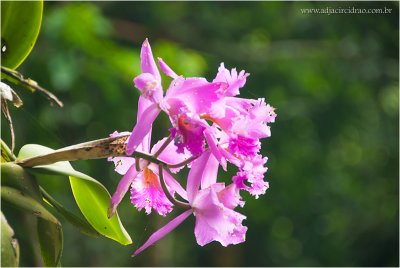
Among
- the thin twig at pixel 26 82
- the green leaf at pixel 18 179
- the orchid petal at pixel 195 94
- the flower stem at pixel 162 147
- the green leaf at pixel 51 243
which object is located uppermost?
the thin twig at pixel 26 82

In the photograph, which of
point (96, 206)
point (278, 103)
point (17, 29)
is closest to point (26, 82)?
point (17, 29)

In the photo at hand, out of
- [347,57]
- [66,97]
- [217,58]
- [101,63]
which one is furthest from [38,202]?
[347,57]

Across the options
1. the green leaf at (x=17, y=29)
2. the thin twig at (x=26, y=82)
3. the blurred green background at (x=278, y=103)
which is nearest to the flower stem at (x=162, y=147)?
the thin twig at (x=26, y=82)

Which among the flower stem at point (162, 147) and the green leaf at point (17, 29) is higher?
the green leaf at point (17, 29)

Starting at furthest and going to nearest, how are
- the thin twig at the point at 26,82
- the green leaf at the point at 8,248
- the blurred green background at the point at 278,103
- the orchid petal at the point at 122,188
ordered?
the blurred green background at the point at 278,103 < the thin twig at the point at 26,82 < the orchid petal at the point at 122,188 < the green leaf at the point at 8,248

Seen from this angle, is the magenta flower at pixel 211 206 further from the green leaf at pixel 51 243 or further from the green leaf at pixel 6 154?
the green leaf at pixel 6 154

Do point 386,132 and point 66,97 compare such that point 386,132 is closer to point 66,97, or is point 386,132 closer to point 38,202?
point 66,97

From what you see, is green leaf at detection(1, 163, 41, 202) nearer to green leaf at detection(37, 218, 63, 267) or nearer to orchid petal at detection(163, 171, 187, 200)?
green leaf at detection(37, 218, 63, 267)

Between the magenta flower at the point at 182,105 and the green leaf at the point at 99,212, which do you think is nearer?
the magenta flower at the point at 182,105
